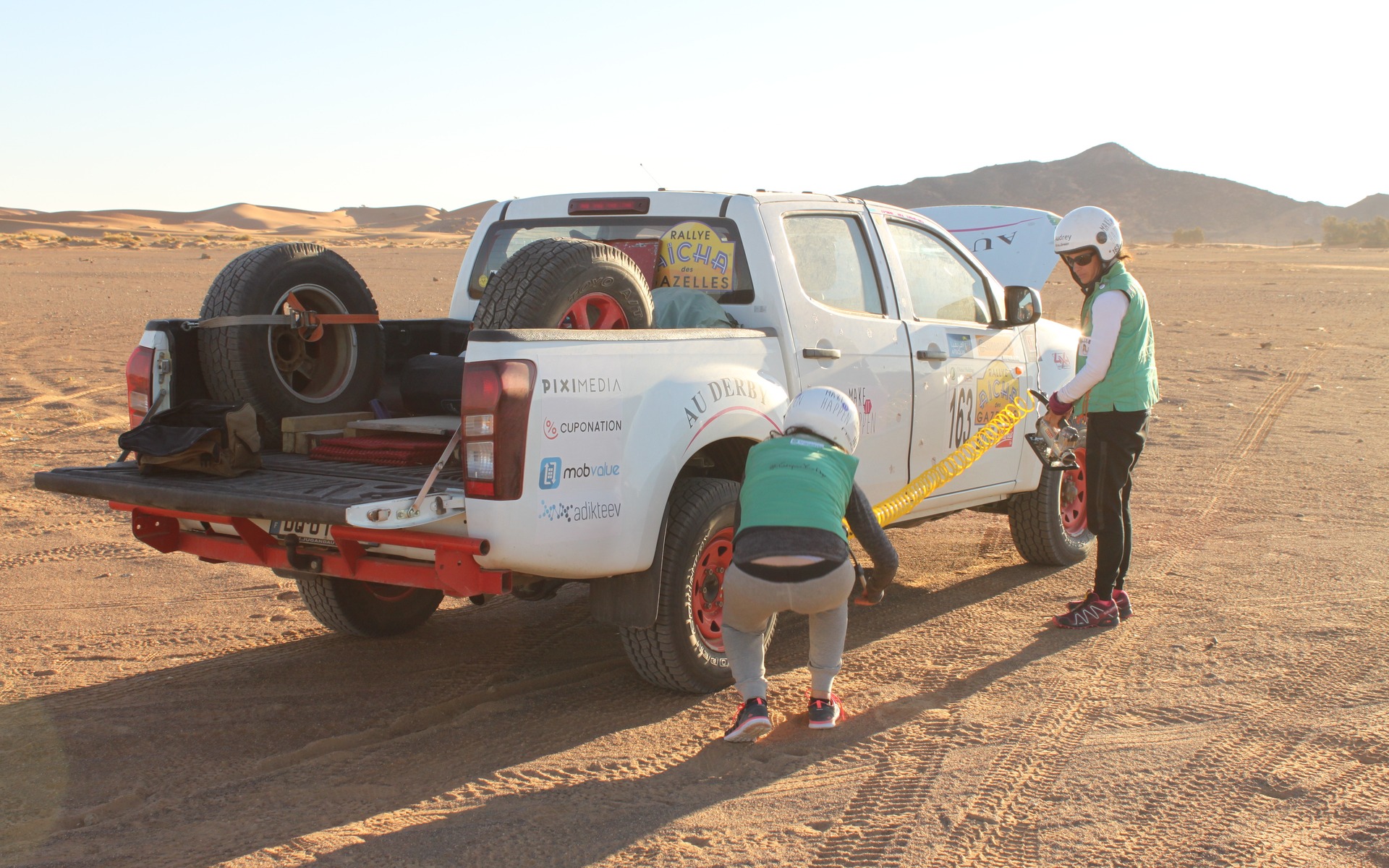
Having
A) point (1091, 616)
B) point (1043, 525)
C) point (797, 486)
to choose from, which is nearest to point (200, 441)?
point (797, 486)

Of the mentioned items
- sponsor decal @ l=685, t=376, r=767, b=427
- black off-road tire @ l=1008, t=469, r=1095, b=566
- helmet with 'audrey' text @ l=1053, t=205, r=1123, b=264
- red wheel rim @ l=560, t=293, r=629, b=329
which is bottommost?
black off-road tire @ l=1008, t=469, r=1095, b=566

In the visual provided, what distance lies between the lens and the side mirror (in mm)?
6539

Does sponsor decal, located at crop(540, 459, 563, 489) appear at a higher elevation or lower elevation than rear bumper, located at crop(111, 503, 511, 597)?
higher

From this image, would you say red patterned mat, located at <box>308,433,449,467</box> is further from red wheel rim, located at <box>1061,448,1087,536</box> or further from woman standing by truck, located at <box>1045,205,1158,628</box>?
red wheel rim, located at <box>1061,448,1087,536</box>

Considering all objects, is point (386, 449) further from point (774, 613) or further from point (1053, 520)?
point (1053, 520)

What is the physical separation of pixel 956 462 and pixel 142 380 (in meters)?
3.91

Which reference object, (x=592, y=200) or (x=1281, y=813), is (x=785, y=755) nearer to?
(x=1281, y=813)

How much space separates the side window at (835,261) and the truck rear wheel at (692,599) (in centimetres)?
124

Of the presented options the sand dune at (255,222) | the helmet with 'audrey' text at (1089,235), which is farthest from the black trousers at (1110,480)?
the sand dune at (255,222)

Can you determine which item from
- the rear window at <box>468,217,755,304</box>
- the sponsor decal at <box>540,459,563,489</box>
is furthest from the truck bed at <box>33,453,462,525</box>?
the rear window at <box>468,217,755,304</box>

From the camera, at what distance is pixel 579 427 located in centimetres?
433

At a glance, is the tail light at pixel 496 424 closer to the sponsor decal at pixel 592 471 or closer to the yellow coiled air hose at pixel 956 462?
the sponsor decal at pixel 592 471

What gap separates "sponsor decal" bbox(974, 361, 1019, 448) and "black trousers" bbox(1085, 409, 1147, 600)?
0.56 meters

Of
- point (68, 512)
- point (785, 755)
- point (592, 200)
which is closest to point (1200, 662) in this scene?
point (785, 755)
